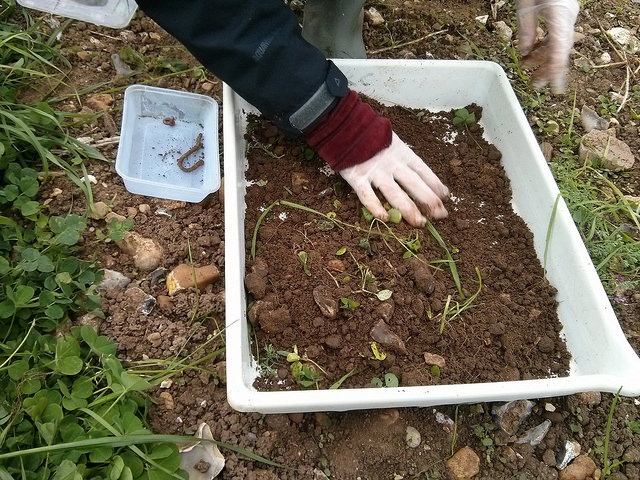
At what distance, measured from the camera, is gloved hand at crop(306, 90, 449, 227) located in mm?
1454

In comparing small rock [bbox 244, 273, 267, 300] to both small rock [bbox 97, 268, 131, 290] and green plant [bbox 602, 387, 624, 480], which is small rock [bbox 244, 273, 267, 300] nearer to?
small rock [bbox 97, 268, 131, 290]

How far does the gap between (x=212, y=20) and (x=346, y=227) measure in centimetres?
56

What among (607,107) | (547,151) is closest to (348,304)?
(547,151)

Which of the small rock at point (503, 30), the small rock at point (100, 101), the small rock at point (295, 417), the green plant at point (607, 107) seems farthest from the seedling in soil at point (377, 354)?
the small rock at point (503, 30)

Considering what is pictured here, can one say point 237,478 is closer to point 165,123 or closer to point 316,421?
point 316,421

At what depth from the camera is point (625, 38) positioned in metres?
2.22

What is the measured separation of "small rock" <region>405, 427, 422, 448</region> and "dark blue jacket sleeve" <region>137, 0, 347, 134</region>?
0.77 metres

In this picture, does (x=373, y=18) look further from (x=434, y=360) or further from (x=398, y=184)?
(x=434, y=360)

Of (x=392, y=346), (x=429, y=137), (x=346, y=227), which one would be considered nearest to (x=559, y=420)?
(x=392, y=346)

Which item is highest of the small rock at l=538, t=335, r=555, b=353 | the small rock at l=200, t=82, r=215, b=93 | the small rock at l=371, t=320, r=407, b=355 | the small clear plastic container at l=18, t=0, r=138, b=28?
the small clear plastic container at l=18, t=0, r=138, b=28

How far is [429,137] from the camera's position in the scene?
1.69 metres

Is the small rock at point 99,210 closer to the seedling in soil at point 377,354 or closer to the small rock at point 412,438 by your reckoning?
the seedling in soil at point 377,354

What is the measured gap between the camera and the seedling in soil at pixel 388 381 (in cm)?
125

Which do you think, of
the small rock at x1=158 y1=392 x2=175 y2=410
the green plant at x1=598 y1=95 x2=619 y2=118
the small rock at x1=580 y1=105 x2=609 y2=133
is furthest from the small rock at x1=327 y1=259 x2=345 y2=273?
the green plant at x1=598 y1=95 x2=619 y2=118
